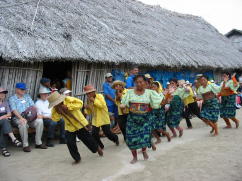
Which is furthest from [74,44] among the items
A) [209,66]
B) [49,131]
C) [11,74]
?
[209,66]

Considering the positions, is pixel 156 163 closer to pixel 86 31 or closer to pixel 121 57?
pixel 121 57

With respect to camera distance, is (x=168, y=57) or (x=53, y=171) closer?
(x=53, y=171)

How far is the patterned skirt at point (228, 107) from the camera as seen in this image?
7.55m

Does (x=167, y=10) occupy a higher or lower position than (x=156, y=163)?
higher

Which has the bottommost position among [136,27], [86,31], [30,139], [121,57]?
[30,139]

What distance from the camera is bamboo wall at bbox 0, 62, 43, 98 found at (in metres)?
6.13

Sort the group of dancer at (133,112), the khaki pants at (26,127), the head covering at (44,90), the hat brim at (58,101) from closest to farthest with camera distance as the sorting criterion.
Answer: the hat brim at (58,101), the group of dancer at (133,112), the khaki pants at (26,127), the head covering at (44,90)

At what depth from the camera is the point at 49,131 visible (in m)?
6.09

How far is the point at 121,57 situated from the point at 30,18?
2.63 meters

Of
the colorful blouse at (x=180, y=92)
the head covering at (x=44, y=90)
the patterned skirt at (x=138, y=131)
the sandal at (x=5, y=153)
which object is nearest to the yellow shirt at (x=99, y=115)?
the patterned skirt at (x=138, y=131)

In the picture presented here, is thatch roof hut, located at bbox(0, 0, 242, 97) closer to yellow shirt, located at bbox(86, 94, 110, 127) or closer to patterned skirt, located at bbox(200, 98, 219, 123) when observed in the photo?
yellow shirt, located at bbox(86, 94, 110, 127)

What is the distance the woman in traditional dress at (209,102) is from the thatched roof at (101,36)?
2248 millimetres

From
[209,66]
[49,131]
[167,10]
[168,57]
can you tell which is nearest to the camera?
[49,131]

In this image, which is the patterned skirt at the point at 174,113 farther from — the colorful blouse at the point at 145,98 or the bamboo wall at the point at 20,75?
the bamboo wall at the point at 20,75
